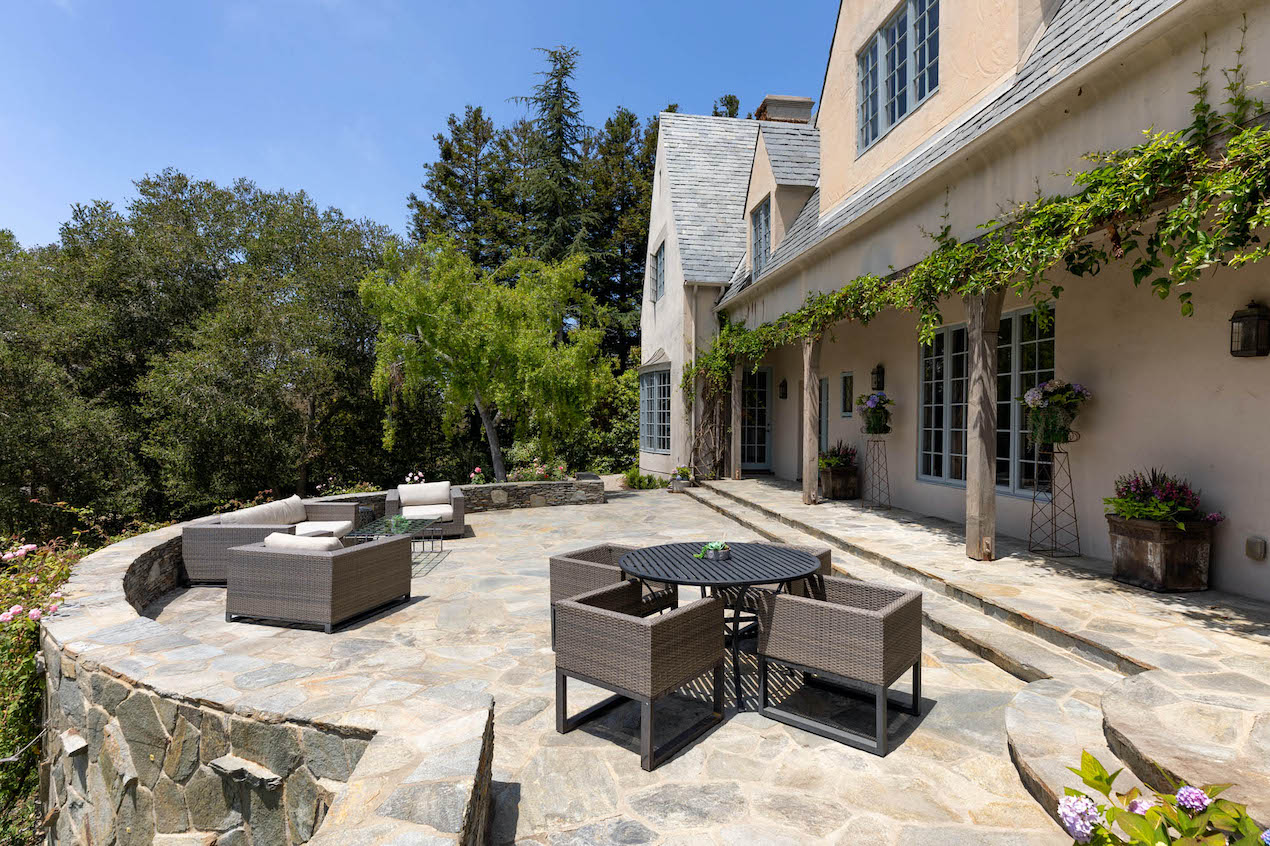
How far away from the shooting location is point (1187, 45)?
408cm

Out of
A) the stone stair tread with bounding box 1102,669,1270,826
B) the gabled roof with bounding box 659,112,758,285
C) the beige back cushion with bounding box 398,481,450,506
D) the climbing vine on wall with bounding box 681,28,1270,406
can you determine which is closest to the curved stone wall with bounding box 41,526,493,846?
the stone stair tread with bounding box 1102,669,1270,826

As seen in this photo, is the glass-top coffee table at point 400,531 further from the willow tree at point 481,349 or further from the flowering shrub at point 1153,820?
the flowering shrub at point 1153,820

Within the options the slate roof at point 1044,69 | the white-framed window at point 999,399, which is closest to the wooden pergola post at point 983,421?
the white-framed window at point 999,399

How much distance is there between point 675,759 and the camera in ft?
10.3

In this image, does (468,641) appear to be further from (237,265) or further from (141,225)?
(141,225)

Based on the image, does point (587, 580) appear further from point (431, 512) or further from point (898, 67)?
point (898, 67)

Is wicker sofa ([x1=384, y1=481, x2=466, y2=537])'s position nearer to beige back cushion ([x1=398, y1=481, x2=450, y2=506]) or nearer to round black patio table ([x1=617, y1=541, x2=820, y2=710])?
beige back cushion ([x1=398, y1=481, x2=450, y2=506])

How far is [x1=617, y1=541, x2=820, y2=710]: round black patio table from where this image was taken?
11.8ft

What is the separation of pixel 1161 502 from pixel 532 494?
373 inches

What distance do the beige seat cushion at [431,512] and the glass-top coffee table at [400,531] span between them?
0.10m

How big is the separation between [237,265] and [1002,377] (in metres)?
18.2

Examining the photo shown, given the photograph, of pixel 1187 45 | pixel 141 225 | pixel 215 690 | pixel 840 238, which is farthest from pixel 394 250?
pixel 1187 45

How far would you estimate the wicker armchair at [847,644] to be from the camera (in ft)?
10.3

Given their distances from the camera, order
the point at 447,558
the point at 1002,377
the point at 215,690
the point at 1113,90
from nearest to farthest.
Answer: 1. the point at 215,690
2. the point at 1113,90
3. the point at 1002,377
4. the point at 447,558
